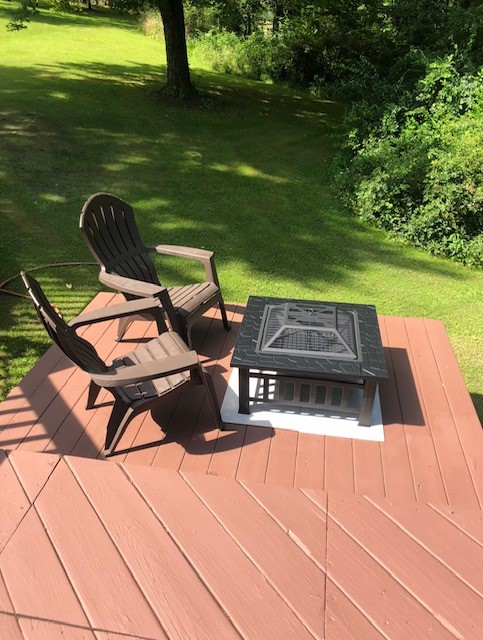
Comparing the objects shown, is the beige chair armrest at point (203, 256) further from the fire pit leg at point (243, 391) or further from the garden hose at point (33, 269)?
the garden hose at point (33, 269)

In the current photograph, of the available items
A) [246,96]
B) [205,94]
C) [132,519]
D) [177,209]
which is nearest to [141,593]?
[132,519]

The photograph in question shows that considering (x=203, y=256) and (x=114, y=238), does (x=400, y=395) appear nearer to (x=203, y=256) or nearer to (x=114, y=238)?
(x=203, y=256)

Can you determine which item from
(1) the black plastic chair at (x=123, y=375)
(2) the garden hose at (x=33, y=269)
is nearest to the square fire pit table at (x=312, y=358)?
(1) the black plastic chair at (x=123, y=375)

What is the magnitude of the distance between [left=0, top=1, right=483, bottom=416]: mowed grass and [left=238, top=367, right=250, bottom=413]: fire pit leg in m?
1.84

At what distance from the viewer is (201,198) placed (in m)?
7.60

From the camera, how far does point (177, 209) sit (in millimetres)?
7199

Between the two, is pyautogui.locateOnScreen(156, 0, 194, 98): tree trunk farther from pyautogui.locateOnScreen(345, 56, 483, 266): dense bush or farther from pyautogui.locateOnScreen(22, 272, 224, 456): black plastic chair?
pyautogui.locateOnScreen(22, 272, 224, 456): black plastic chair

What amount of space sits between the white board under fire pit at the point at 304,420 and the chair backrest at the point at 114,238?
1.38 m

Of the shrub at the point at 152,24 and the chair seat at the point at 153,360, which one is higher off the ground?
the shrub at the point at 152,24

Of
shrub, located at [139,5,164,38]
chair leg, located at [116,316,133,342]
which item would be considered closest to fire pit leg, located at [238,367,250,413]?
chair leg, located at [116,316,133,342]

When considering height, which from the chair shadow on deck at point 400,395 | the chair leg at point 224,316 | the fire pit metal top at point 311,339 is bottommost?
the chair shadow on deck at point 400,395

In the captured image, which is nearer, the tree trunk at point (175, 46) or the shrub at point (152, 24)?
the tree trunk at point (175, 46)

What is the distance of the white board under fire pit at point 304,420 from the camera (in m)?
3.09

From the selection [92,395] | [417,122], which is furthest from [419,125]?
[92,395]
